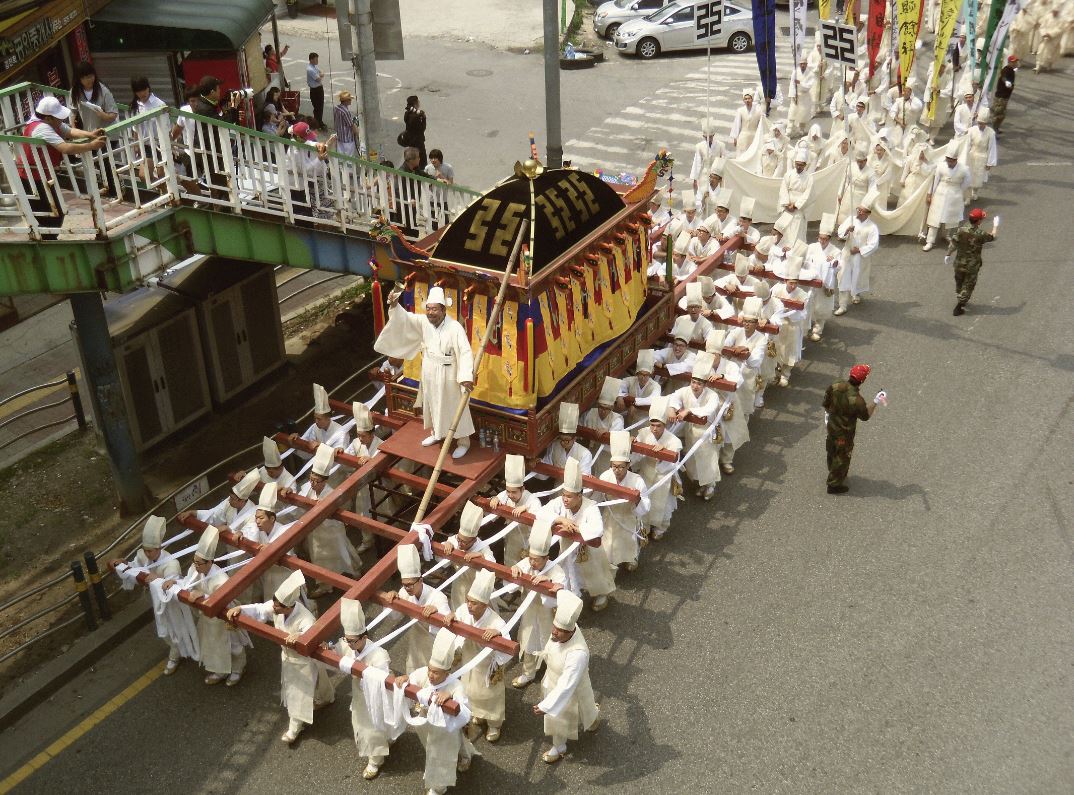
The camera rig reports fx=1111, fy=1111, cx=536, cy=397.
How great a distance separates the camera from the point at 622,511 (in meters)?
10.8

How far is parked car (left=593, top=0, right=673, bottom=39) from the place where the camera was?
28703 millimetres

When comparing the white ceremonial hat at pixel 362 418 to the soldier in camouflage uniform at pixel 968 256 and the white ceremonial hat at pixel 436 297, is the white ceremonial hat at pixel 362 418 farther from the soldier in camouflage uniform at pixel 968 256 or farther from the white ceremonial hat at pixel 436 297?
the soldier in camouflage uniform at pixel 968 256

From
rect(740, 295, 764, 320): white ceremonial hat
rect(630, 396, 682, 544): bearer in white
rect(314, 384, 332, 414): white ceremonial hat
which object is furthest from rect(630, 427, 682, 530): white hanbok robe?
rect(314, 384, 332, 414): white ceremonial hat

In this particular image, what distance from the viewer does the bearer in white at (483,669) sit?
8859 millimetres

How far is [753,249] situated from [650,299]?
2.62m

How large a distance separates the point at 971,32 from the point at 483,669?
18.5m

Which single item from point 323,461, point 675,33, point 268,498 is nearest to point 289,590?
point 268,498

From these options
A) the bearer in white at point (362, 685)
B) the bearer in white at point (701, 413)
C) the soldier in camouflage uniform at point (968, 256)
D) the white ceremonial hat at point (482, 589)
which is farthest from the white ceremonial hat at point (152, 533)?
the soldier in camouflage uniform at point (968, 256)

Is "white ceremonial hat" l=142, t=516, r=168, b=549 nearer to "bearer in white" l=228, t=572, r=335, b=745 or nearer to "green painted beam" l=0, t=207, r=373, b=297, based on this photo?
"bearer in white" l=228, t=572, r=335, b=745

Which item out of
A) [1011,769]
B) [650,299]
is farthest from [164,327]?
[1011,769]

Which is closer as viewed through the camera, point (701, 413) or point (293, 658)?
point (293, 658)

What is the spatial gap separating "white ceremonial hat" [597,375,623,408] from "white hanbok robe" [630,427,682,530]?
0.47 metres

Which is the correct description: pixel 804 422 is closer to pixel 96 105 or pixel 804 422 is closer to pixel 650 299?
pixel 650 299

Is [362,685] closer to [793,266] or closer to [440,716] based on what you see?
→ [440,716]
